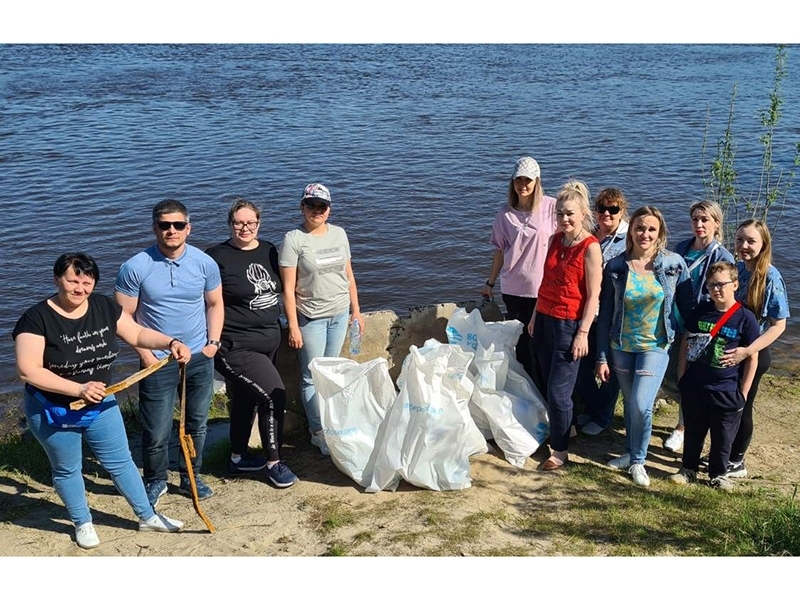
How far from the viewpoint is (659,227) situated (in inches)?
194

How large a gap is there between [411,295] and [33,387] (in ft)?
21.0

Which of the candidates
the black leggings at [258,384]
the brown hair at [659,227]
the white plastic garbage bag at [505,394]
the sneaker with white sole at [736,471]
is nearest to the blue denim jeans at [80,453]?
the black leggings at [258,384]

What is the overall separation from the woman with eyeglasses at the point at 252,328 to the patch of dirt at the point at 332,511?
326mm

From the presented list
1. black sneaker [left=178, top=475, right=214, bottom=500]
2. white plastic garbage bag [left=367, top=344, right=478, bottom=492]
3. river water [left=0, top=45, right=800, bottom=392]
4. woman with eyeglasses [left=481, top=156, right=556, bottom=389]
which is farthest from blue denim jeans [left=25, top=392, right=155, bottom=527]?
river water [left=0, top=45, right=800, bottom=392]

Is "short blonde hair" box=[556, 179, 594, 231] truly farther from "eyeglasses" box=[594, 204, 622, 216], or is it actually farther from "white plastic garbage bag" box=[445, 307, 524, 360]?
"white plastic garbage bag" box=[445, 307, 524, 360]

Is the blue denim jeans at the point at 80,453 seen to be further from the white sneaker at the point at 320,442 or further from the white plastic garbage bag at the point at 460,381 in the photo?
the white plastic garbage bag at the point at 460,381

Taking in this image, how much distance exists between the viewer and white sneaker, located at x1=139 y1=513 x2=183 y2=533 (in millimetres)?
4668

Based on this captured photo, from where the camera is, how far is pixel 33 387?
4250mm

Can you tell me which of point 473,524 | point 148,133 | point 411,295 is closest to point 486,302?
point 473,524

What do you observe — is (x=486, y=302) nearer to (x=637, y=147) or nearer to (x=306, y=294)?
(x=306, y=294)

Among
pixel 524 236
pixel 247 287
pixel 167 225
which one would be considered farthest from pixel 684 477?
pixel 167 225

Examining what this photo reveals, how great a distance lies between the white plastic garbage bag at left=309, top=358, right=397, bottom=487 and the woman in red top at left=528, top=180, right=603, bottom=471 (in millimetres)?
1026

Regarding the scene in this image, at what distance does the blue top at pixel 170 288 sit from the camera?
461cm

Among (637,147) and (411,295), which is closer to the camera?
(411,295)
